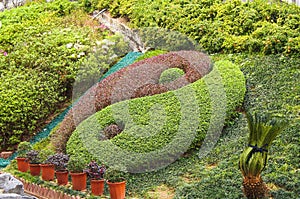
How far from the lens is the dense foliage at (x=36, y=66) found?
11.2 metres

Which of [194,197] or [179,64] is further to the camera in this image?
[179,64]

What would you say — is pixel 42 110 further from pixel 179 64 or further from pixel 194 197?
pixel 194 197

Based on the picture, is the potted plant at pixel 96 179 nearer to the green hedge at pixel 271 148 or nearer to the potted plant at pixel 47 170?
the potted plant at pixel 47 170

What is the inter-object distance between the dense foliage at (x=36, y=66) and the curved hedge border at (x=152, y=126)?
6.38ft

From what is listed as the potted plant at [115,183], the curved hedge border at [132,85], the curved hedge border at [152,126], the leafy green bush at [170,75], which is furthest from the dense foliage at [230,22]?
the potted plant at [115,183]

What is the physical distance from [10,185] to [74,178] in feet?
3.43

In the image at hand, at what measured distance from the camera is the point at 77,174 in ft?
28.0

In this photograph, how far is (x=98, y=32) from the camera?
1471 centimetres

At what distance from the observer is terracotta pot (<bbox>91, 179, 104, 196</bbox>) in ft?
27.4

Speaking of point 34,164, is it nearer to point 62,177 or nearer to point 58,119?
point 62,177

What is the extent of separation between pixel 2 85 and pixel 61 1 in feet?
A: 20.1

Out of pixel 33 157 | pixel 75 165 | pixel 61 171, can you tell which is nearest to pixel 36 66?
pixel 33 157

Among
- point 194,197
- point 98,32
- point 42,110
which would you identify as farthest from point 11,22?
point 194,197

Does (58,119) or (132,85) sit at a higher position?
(132,85)
